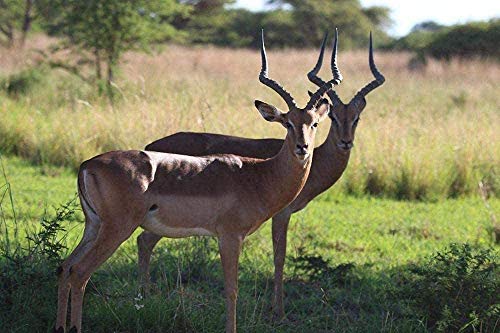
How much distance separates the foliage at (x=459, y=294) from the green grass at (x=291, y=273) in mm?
51

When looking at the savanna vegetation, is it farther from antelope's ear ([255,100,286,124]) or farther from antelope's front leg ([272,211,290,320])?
antelope's ear ([255,100,286,124])

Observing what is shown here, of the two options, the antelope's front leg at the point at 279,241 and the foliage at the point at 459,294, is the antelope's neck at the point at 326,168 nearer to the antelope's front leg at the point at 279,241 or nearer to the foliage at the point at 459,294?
the antelope's front leg at the point at 279,241

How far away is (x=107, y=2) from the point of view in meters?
15.7

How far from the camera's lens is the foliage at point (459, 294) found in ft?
16.5

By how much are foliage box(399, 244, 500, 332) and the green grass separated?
0.17 feet

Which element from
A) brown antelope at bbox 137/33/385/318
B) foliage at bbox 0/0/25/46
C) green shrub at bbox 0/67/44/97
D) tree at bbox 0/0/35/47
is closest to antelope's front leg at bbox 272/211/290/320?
brown antelope at bbox 137/33/385/318

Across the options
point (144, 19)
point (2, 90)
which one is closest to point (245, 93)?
point (144, 19)

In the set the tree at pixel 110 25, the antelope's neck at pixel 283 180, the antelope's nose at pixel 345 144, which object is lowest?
the antelope's neck at pixel 283 180

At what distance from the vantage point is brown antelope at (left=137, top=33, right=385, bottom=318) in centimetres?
582

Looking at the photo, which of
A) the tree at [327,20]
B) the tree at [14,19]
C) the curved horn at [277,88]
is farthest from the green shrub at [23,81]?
the tree at [327,20]

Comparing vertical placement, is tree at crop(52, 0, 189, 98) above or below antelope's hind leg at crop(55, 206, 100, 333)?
above

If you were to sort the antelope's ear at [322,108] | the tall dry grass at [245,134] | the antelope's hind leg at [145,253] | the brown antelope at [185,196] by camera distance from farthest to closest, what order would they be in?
the tall dry grass at [245,134], the antelope's hind leg at [145,253], the antelope's ear at [322,108], the brown antelope at [185,196]

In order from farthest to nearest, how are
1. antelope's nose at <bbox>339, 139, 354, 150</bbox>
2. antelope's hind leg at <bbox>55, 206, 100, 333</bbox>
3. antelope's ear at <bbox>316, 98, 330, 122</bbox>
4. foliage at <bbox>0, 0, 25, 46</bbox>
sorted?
foliage at <bbox>0, 0, 25, 46</bbox>
antelope's nose at <bbox>339, 139, 354, 150</bbox>
antelope's ear at <bbox>316, 98, 330, 122</bbox>
antelope's hind leg at <bbox>55, 206, 100, 333</bbox>

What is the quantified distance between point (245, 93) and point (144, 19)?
8.00 ft
